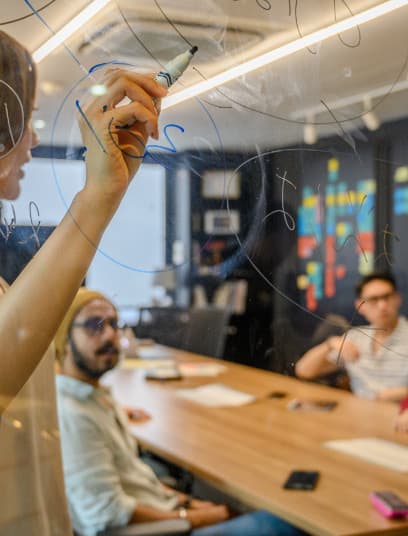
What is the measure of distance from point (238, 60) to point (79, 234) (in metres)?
0.26

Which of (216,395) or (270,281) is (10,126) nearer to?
(270,281)

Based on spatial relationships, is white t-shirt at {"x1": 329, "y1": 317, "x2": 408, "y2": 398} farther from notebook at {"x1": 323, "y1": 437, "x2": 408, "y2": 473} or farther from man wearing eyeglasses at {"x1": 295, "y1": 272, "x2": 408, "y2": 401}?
notebook at {"x1": 323, "y1": 437, "x2": 408, "y2": 473}

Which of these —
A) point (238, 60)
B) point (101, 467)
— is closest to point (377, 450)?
point (101, 467)

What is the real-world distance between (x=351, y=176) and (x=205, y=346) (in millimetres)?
263

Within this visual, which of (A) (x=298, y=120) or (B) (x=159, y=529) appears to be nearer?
(A) (x=298, y=120)

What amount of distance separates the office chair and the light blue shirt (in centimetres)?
3

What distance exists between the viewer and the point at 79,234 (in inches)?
24.7

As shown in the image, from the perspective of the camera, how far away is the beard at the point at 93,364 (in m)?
0.91

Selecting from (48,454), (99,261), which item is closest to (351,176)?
(99,261)

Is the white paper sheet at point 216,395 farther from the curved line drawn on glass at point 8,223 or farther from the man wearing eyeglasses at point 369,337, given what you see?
the curved line drawn on glass at point 8,223

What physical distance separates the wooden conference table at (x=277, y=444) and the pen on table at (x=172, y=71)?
0.54 metres

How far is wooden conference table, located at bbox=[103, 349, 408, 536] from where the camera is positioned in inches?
60.3

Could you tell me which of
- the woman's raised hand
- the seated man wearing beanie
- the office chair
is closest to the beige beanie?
the seated man wearing beanie

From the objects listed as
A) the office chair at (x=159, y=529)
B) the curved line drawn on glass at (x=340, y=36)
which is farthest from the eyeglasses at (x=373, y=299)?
the office chair at (x=159, y=529)
